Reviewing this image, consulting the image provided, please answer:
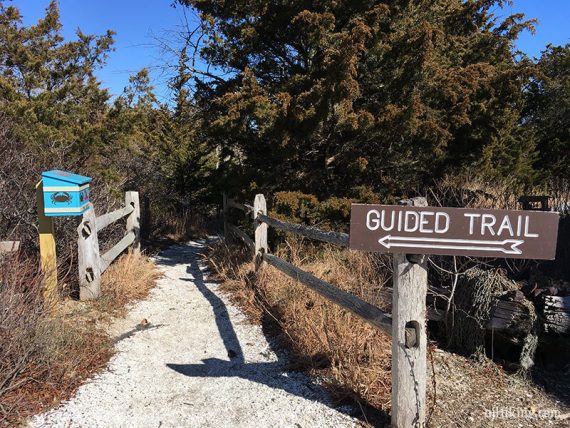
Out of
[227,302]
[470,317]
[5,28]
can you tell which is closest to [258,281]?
[227,302]

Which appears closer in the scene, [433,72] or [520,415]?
[520,415]

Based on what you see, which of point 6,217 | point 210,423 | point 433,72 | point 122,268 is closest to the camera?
point 210,423

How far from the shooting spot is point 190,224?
13648 mm

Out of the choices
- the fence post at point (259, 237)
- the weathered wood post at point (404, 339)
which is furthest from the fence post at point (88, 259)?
the weathered wood post at point (404, 339)

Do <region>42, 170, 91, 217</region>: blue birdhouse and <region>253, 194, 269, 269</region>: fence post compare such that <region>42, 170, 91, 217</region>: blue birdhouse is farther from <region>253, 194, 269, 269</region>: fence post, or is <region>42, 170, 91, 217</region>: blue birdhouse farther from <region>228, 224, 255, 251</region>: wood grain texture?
<region>228, 224, 255, 251</region>: wood grain texture

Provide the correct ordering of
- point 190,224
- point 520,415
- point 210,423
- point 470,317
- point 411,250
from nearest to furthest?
point 411,250, point 210,423, point 520,415, point 470,317, point 190,224

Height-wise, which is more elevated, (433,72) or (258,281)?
(433,72)

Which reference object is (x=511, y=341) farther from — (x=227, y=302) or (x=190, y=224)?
(x=190, y=224)

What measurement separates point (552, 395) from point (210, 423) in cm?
291

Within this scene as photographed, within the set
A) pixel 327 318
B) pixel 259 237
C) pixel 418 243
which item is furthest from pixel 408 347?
pixel 259 237

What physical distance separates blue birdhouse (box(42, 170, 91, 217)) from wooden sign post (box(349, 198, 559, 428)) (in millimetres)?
3360

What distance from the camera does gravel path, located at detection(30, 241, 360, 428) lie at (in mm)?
3209

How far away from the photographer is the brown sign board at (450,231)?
2.71 m
